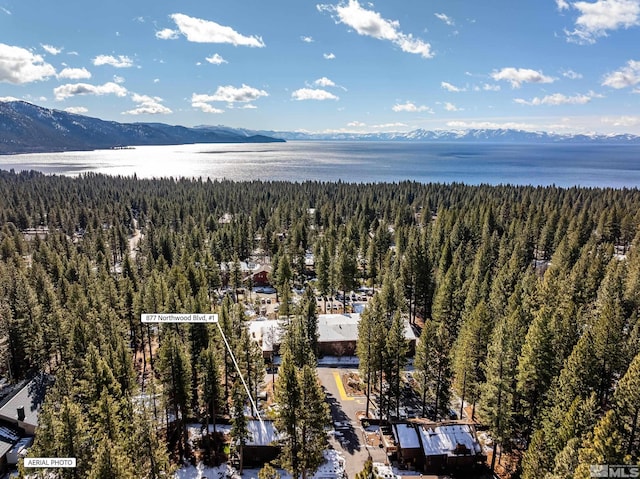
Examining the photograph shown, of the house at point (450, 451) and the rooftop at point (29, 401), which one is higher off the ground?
the rooftop at point (29, 401)

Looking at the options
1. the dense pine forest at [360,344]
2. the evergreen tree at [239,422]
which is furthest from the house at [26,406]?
the evergreen tree at [239,422]

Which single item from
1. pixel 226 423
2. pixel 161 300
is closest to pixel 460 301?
pixel 226 423

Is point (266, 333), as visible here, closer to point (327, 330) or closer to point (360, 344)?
point (327, 330)

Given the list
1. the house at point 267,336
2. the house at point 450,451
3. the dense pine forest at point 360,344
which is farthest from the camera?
the house at point 267,336

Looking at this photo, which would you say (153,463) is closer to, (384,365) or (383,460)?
(383,460)

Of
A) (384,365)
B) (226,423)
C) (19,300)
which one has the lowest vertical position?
(226,423)

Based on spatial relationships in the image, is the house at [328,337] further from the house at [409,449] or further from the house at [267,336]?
the house at [409,449]
